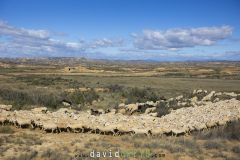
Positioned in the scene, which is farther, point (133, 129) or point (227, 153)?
point (133, 129)

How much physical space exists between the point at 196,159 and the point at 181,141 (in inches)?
Result: 95.9

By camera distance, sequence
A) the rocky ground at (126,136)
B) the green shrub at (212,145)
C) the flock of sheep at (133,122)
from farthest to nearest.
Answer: the flock of sheep at (133,122) → the green shrub at (212,145) → the rocky ground at (126,136)

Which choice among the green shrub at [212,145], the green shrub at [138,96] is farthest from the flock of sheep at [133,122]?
the green shrub at [138,96]

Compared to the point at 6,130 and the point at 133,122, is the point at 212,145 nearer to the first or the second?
the point at 133,122

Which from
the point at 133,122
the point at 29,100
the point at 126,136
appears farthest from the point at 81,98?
the point at 126,136

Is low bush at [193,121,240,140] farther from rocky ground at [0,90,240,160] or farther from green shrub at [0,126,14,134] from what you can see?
green shrub at [0,126,14,134]

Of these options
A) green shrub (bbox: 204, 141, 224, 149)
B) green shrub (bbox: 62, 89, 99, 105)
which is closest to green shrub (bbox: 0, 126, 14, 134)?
green shrub (bbox: 204, 141, 224, 149)

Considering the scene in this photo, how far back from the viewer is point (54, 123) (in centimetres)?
1784

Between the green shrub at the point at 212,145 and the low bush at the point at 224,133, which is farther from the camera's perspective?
the low bush at the point at 224,133

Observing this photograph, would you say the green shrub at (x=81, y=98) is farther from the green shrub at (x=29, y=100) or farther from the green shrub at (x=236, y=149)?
the green shrub at (x=236, y=149)

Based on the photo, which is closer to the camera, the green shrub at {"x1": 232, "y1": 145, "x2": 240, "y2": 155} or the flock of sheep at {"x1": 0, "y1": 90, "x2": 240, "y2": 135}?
the green shrub at {"x1": 232, "y1": 145, "x2": 240, "y2": 155}

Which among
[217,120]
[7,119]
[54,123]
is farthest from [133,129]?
[7,119]

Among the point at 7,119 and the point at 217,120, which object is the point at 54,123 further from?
the point at 217,120

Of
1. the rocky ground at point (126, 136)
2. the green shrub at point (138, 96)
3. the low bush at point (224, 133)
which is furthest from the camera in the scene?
the green shrub at point (138, 96)
